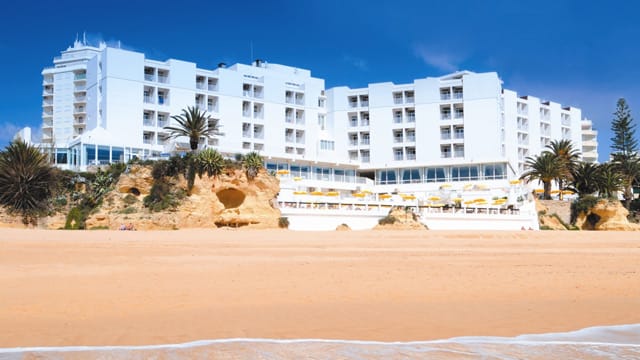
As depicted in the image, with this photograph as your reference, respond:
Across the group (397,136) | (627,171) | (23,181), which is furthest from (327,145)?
(23,181)

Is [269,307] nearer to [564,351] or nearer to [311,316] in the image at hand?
[311,316]

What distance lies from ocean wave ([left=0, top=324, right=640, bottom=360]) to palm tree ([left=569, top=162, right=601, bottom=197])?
149 ft

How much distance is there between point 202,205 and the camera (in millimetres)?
30875

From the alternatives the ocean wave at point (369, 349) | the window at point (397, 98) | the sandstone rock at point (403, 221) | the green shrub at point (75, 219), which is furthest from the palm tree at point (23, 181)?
the window at point (397, 98)

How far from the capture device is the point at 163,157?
33812 mm

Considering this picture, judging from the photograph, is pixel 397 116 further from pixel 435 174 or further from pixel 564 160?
pixel 564 160

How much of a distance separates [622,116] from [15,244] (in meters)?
62.8

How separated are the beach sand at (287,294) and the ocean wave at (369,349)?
270 millimetres

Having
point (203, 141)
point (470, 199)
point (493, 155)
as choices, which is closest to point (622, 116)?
point (493, 155)

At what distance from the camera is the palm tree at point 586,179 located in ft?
163

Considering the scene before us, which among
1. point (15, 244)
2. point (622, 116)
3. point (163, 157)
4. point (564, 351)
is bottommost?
point (564, 351)

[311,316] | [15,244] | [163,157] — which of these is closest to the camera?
[311,316]

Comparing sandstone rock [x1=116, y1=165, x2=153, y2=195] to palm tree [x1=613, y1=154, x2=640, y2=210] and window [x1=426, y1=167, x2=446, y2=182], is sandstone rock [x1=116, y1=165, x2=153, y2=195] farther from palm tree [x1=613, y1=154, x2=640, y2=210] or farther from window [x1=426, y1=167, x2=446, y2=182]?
palm tree [x1=613, y1=154, x2=640, y2=210]

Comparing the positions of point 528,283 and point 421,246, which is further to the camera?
point 421,246
